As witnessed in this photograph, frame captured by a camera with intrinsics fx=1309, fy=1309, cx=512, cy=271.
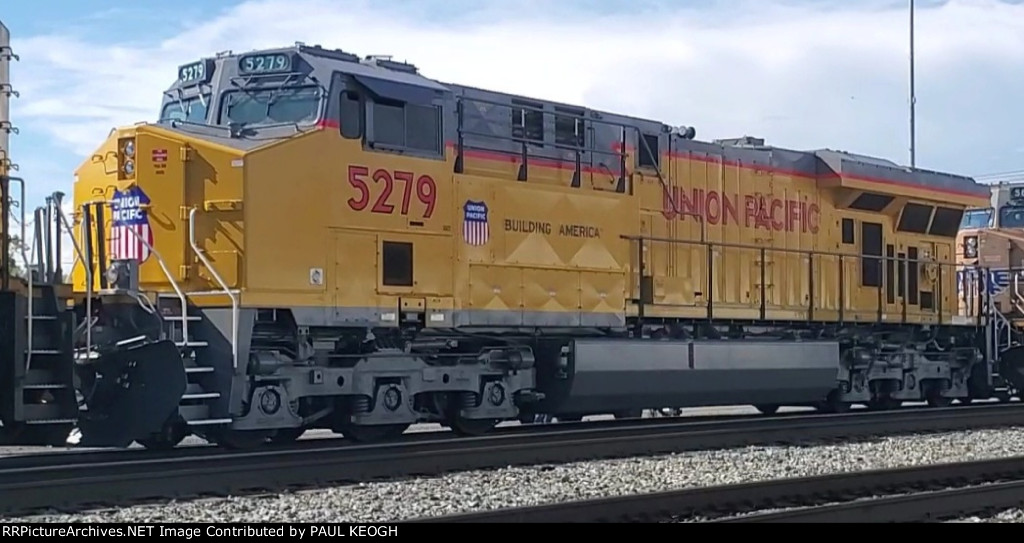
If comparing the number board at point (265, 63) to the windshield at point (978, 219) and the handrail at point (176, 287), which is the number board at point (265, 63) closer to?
the handrail at point (176, 287)

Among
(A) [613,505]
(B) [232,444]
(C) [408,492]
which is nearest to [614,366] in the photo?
(B) [232,444]

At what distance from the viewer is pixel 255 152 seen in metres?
12.1

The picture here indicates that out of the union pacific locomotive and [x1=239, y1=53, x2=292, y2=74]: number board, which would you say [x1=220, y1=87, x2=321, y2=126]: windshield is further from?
[x1=239, y1=53, x2=292, y2=74]: number board

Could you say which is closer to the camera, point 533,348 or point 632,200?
point 533,348

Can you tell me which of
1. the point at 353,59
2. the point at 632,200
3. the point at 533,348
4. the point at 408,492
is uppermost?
the point at 353,59

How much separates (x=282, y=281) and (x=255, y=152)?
4.07 ft

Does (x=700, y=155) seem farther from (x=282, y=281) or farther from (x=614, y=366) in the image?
(x=282, y=281)

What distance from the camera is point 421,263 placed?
13539 millimetres

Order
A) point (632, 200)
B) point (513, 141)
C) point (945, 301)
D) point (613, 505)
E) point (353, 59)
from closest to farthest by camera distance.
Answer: point (613, 505) → point (353, 59) → point (513, 141) → point (632, 200) → point (945, 301)

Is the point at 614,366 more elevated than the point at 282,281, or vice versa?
the point at 282,281

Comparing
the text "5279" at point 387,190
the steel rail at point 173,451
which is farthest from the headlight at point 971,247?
A: the text "5279" at point 387,190

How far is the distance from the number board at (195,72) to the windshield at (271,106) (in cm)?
40

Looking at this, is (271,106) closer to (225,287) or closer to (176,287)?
(225,287)

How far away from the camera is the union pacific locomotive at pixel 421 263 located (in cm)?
1195
